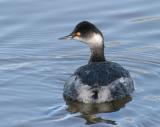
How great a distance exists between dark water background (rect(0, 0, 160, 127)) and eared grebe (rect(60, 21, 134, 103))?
0.25m

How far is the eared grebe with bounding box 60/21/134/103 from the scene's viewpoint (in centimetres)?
1295

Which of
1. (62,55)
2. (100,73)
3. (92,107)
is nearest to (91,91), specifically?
(92,107)

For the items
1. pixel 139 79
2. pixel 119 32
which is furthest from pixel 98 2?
pixel 139 79

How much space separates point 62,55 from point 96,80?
2313 mm

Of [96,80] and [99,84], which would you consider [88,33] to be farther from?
[99,84]

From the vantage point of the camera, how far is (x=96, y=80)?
42.7 ft

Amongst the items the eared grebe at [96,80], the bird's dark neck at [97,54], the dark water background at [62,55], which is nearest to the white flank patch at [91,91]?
the eared grebe at [96,80]

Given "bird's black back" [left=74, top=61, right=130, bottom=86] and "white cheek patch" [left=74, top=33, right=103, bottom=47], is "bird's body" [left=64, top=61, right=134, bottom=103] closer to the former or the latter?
"bird's black back" [left=74, top=61, right=130, bottom=86]

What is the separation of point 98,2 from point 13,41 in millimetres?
2725

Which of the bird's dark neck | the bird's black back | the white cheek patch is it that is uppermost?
the white cheek patch

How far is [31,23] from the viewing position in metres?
16.6

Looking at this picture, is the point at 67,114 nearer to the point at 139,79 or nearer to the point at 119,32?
the point at 139,79

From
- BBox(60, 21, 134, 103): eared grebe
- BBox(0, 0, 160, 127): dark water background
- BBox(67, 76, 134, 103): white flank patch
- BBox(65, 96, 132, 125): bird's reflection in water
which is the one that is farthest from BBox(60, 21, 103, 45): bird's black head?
BBox(65, 96, 132, 125): bird's reflection in water

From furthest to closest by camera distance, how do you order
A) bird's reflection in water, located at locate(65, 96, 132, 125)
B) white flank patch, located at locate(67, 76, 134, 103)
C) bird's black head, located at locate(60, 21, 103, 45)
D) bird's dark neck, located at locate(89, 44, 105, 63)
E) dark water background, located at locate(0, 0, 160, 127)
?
bird's dark neck, located at locate(89, 44, 105, 63)
bird's black head, located at locate(60, 21, 103, 45)
white flank patch, located at locate(67, 76, 134, 103)
bird's reflection in water, located at locate(65, 96, 132, 125)
dark water background, located at locate(0, 0, 160, 127)
